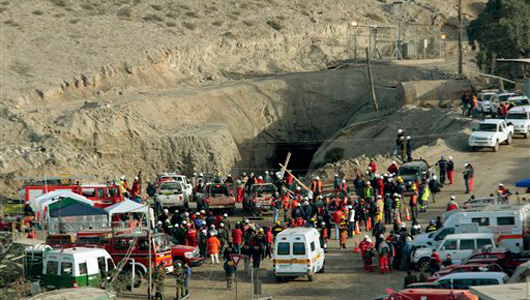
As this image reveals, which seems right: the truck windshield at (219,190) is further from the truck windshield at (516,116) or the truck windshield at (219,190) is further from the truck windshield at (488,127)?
the truck windshield at (516,116)

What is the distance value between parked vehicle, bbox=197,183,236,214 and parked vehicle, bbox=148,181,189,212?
4.54 ft

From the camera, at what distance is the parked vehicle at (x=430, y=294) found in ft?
83.3

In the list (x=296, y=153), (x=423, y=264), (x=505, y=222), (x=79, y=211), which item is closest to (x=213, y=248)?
(x=79, y=211)

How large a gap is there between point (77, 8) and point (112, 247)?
4746 centimetres

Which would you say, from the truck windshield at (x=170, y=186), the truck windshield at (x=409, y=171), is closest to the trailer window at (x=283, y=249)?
the truck windshield at (x=409, y=171)

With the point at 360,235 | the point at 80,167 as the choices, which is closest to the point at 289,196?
the point at 360,235

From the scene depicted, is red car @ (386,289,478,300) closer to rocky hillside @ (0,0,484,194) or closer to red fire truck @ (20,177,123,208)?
red fire truck @ (20,177,123,208)

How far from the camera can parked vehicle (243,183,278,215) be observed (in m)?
44.6

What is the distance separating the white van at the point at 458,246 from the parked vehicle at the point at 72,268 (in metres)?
9.49

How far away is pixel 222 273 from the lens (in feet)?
116

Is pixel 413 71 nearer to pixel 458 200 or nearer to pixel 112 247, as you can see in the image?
pixel 458 200

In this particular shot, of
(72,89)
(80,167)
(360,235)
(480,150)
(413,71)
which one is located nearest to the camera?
(360,235)

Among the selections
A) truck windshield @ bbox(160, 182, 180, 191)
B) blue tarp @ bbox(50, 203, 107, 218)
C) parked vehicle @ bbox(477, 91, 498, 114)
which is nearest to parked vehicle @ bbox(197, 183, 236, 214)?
truck windshield @ bbox(160, 182, 180, 191)

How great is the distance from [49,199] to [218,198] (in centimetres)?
715
